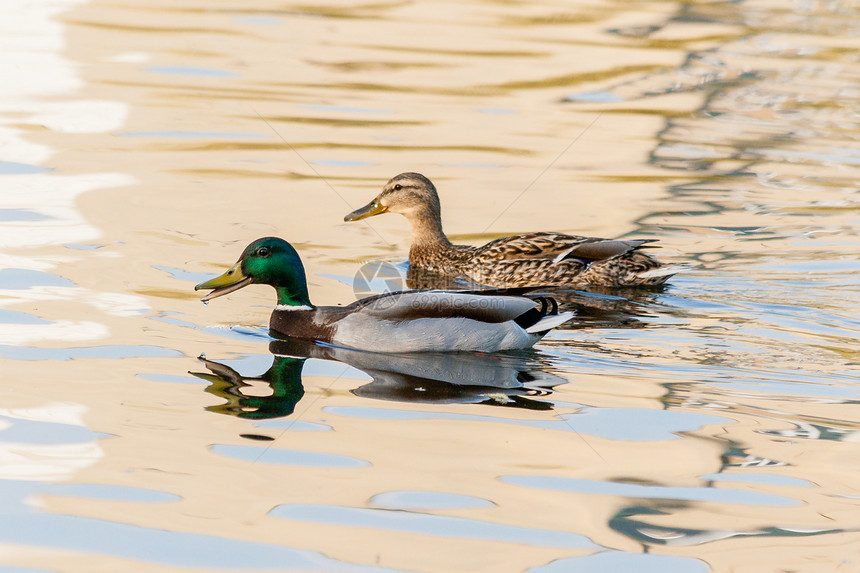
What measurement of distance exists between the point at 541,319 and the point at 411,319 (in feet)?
2.91

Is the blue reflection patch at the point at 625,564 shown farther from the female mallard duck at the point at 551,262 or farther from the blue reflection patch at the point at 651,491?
the female mallard duck at the point at 551,262

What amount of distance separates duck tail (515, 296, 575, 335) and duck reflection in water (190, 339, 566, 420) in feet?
0.56

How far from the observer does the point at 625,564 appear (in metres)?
4.86

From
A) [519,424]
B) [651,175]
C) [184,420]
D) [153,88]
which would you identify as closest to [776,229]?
[651,175]

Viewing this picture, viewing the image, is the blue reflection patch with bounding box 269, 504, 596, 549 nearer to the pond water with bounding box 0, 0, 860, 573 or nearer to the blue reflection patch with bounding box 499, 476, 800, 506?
the pond water with bounding box 0, 0, 860, 573

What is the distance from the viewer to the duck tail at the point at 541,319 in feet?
25.8

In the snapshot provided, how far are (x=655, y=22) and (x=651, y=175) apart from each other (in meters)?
9.97

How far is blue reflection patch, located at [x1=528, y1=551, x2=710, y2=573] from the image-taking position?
4.80 m

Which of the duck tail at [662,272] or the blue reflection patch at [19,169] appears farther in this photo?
the blue reflection patch at [19,169]

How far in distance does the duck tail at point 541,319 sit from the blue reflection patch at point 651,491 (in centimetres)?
230

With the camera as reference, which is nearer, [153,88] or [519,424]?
[519,424]

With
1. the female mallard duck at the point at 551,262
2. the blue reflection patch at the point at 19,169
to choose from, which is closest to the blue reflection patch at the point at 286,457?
the female mallard duck at the point at 551,262

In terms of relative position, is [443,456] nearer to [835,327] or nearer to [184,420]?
[184,420]

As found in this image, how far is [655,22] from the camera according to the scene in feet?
72.2
